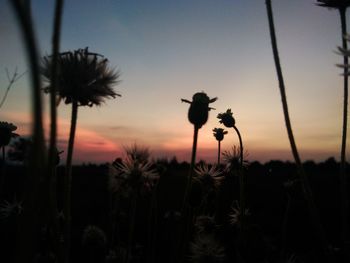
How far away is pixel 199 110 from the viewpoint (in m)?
2.94

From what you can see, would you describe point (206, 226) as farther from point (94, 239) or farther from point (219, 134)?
point (219, 134)

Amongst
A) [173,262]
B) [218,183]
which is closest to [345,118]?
[218,183]

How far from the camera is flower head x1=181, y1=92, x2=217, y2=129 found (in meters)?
2.92

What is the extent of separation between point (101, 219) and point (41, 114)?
7859 mm

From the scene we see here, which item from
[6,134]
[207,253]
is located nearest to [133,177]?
[207,253]

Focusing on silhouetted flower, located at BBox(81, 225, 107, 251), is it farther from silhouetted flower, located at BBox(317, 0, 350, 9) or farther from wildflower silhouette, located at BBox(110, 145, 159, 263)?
silhouetted flower, located at BBox(317, 0, 350, 9)

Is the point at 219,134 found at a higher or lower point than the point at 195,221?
higher

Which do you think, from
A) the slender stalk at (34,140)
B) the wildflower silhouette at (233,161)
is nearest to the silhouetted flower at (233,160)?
the wildflower silhouette at (233,161)

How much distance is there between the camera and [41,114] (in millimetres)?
561

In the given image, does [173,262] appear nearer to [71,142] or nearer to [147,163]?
[147,163]

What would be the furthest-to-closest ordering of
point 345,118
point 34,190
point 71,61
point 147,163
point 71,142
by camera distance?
1. point 345,118
2. point 147,163
3. point 71,61
4. point 71,142
5. point 34,190

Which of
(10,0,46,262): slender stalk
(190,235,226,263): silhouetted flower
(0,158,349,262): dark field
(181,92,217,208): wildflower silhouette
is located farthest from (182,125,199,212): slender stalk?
(10,0,46,262): slender stalk

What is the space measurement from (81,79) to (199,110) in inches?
34.8

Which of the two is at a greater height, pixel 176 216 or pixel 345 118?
pixel 345 118
